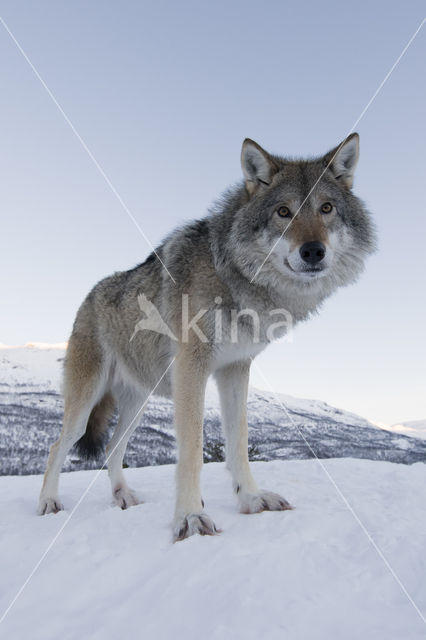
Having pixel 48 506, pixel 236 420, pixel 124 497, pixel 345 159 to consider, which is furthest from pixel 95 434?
pixel 345 159

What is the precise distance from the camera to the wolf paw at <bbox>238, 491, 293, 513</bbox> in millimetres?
3471

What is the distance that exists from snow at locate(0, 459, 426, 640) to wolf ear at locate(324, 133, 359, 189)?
2608 mm

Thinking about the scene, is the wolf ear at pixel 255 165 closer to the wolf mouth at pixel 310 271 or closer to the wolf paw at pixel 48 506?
the wolf mouth at pixel 310 271

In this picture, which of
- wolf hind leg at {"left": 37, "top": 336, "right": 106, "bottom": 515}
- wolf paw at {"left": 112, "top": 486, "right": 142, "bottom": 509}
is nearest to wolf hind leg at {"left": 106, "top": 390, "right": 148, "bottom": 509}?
wolf paw at {"left": 112, "top": 486, "right": 142, "bottom": 509}

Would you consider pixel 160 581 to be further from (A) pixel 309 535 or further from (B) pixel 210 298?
(B) pixel 210 298

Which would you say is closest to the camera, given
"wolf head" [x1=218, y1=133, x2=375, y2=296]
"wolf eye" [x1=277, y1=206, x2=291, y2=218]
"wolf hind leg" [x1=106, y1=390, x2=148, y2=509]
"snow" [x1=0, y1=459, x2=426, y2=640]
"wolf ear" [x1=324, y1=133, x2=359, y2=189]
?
"snow" [x1=0, y1=459, x2=426, y2=640]

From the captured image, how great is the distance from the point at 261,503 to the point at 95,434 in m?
2.11

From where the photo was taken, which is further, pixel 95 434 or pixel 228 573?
pixel 95 434

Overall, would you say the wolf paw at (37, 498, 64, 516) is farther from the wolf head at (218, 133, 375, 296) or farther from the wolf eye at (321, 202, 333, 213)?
the wolf eye at (321, 202, 333, 213)

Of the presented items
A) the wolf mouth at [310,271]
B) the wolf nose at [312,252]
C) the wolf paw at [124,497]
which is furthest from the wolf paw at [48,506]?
the wolf nose at [312,252]

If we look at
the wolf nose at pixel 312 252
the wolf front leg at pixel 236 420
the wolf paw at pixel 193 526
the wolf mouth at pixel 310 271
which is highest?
the wolf nose at pixel 312 252

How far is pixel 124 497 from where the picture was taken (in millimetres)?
4375

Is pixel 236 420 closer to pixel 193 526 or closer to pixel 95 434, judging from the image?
pixel 193 526

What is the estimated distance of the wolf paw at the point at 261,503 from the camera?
3.47 m
